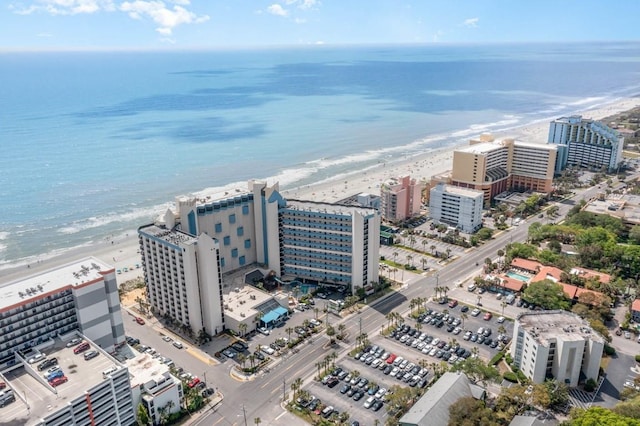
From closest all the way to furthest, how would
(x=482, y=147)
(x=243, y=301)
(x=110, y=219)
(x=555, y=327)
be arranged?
(x=555, y=327) < (x=243, y=301) < (x=110, y=219) < (x=482, y=147)

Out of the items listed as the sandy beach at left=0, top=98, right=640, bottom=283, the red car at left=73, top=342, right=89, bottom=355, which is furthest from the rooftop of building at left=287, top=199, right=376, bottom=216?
the red car at left=73, top=342, right=89, bottom=355

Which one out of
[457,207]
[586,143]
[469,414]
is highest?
[586,143]

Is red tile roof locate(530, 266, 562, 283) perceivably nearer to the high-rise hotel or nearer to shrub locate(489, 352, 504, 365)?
shrub locate(489, 352, 504, 365)

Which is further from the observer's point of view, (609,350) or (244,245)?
(244,245)

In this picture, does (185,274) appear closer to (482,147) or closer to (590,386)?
(590,386)

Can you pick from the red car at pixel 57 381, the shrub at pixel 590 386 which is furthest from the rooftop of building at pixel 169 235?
the shrub at pixel 590 386

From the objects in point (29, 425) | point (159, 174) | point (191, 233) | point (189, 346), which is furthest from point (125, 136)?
point (29, 425)

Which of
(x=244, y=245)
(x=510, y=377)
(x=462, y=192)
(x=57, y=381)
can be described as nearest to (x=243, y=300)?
(x=244, y=245)
